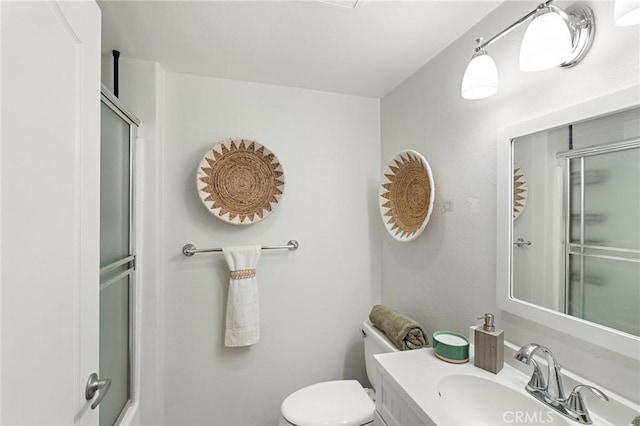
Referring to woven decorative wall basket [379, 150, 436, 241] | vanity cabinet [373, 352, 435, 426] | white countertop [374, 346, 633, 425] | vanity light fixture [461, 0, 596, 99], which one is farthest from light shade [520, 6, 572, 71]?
vanity cabinet [373, 352, 435, 426]

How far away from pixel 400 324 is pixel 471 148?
2.82 ft

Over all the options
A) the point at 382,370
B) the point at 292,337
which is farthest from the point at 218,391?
the point at 382,370

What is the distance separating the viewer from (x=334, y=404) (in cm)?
145

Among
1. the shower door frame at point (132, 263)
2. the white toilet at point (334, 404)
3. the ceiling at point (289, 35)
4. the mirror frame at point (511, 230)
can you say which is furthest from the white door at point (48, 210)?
the mirror frame at point (511, 230)

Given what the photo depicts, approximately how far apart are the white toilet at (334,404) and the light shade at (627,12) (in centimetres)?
135

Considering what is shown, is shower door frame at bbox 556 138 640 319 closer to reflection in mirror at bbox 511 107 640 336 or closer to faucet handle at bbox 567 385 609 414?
reflection in mirror at bbox 511 107 640 336

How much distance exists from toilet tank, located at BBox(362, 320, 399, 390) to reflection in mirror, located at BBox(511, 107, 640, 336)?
2.28ft

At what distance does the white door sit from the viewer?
47 centimetres

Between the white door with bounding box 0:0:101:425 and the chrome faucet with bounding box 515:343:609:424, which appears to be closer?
the white door with bounding box 0:0:101:425

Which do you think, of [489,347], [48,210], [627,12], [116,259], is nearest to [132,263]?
[116,259]

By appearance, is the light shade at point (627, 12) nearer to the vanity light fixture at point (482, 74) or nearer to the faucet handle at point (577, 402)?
the vanity light fixture at point (482, 74)

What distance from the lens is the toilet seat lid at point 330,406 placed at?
134 centimetres

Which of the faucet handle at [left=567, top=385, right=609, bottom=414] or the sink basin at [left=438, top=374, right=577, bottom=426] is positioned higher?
the faucet handle at [left=567, top=385, right=609, bottom=414]

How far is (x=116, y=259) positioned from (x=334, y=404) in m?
1.18
